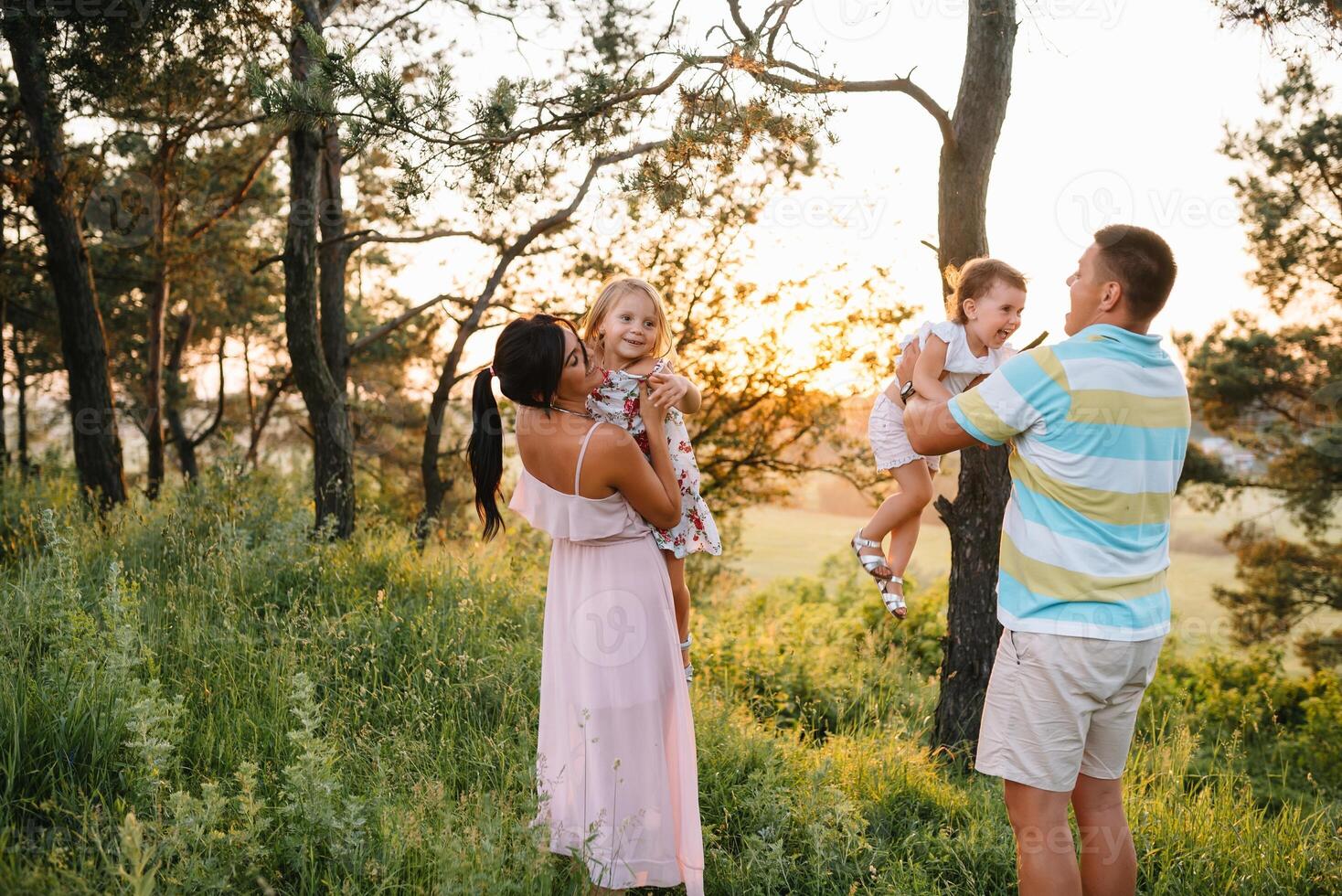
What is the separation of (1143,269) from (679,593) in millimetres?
1810

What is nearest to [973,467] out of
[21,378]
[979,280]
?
[979,280]

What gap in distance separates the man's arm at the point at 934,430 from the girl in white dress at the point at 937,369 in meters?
0.40

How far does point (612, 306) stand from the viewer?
320 cm

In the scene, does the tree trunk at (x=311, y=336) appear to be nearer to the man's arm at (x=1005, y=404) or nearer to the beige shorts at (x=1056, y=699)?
the man's arm at (x=1005, y=404)

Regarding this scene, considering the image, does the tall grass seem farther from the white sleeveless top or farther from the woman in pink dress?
the white sleeveless top

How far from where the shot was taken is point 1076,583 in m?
2.30

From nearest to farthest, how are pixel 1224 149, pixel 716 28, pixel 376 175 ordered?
1. pixel 716 28
2. pixel 1224 149
3. pixel 376 175

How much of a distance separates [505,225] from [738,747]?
8406 millimetres

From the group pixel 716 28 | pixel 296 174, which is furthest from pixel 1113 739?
pixel 296 174

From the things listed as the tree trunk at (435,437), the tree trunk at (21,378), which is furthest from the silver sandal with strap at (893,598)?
the tree trunk at (21,378)

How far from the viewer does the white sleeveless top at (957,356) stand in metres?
3.04

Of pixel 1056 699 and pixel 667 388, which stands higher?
pixel 667 388

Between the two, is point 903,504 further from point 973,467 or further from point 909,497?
point 973,467

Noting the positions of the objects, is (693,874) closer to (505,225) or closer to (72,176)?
(72,176)
